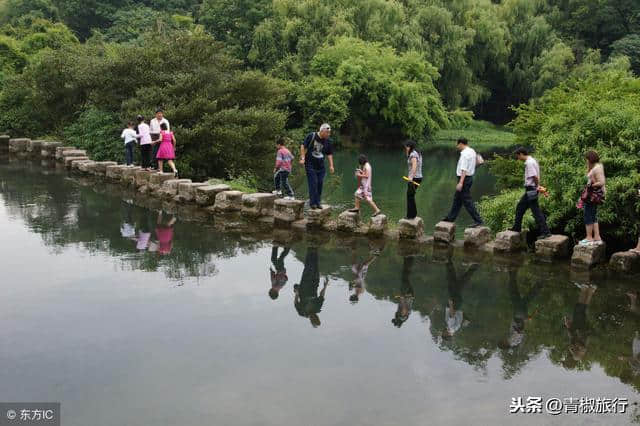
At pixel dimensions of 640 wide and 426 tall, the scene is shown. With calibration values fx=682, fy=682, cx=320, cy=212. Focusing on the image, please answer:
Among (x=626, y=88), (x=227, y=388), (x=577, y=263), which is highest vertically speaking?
(x=626, y=88)

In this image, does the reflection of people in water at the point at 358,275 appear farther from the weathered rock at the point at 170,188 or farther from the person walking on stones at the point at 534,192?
the weathered rock at the point at 170,188

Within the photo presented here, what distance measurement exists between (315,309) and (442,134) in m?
41.2

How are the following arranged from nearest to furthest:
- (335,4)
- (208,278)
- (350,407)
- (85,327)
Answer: (350,407), (85,327), (208,278), (335,4)

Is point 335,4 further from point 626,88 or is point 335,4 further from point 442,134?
point 626,88

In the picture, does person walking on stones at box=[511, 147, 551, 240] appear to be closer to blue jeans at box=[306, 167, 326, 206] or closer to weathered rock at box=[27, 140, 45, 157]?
blue jeans at box=[306, 167, 326, 206]

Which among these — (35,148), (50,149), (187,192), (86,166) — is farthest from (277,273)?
(35,148)

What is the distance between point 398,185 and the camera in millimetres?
27953

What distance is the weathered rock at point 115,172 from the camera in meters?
17.0

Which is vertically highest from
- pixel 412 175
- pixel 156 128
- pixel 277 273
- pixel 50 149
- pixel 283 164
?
pixel 156 128

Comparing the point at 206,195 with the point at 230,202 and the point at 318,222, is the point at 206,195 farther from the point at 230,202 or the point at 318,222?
the point at 318,222

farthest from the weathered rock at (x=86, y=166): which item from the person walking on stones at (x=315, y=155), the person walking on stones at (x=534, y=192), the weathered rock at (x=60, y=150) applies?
the person walking on stones at (x=534, y=192)

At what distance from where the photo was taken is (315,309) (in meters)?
8.09

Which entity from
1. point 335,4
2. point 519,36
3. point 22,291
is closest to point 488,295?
point 22,291

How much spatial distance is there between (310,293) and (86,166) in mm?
11768
